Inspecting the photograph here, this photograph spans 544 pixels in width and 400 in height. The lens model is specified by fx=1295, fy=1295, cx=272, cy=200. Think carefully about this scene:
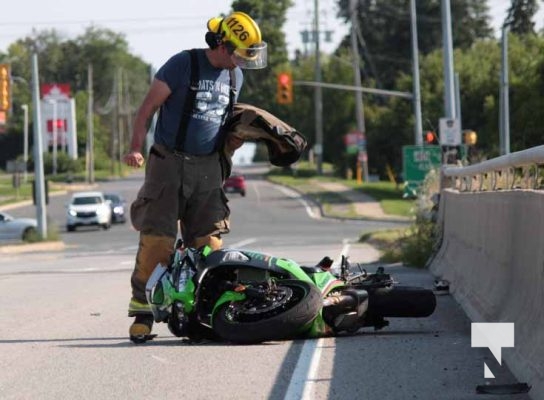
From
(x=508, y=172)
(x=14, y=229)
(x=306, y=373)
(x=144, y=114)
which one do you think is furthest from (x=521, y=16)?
(x=306, y=373)

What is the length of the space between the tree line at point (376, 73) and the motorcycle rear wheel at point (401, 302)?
1719cm

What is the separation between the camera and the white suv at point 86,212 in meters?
53.6

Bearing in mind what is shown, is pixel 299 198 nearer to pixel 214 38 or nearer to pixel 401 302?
pixel 401 302

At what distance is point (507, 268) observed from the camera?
879 centimetres

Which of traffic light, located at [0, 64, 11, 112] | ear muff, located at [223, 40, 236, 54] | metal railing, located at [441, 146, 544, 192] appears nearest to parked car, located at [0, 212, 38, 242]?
traffic light, located at [0, 64, 11, 112]

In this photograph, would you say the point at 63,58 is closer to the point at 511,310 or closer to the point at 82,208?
the point at 82,208

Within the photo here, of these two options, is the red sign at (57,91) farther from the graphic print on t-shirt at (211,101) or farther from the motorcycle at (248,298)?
the motorcycle at (248,298)

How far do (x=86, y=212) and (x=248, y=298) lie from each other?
151 ft

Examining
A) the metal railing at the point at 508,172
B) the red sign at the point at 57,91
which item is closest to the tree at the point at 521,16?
the red sign at the point at 57,91

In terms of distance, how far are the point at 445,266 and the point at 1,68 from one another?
28.8 metres

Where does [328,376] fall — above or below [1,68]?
below

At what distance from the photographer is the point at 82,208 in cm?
5384

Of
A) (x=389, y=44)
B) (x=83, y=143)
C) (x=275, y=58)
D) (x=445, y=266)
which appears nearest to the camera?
(x=445, y=266)

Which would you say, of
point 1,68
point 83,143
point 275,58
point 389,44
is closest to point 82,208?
point 1,68
